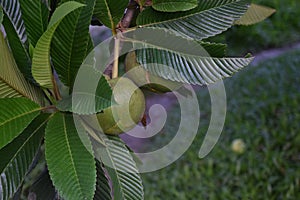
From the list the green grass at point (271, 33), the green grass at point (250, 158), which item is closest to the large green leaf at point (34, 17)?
the green grass at point (250, 158)

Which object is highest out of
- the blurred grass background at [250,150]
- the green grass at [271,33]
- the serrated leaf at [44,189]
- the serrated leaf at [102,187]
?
the serrated leaf at [102,187]

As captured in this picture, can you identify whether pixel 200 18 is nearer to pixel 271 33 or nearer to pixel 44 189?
pixel 44 189

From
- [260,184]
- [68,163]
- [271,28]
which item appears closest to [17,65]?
[68,163]

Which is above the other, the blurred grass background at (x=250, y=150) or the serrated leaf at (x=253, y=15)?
the serrated leaf at (x=253, y=15)

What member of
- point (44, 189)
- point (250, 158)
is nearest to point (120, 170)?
point (44, 189)

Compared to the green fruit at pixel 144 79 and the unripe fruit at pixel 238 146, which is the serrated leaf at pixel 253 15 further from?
the unripe fruit at pixel 238 146

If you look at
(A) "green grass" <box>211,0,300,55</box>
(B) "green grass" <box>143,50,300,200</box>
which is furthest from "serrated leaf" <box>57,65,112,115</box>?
(A) "green grass" <box>211,0,300,55</box>

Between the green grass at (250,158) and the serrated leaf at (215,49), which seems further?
the green grass at (250,158)

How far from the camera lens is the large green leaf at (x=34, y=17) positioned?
1.88 feet

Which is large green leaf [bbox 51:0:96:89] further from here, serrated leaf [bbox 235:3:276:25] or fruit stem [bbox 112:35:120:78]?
serrated leaf [bbox 235:3:276:25]

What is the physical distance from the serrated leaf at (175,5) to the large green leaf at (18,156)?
0.20m

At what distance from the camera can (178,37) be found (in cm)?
58

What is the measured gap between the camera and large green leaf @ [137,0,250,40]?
625 millimetres

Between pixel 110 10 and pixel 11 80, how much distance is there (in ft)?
0.50
